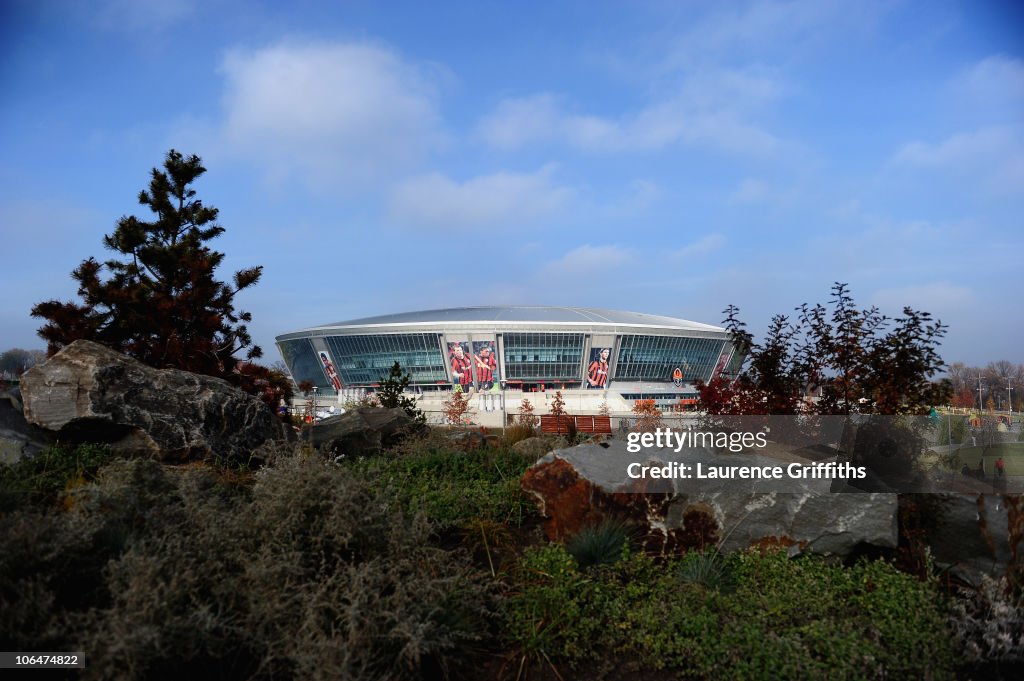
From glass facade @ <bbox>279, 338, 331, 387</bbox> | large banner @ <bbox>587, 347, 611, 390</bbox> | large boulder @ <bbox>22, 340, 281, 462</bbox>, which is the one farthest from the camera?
glass facade @ <bbox>279, 338, 331, 387</bbox>

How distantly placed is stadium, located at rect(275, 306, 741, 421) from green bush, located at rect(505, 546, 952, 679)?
187ft

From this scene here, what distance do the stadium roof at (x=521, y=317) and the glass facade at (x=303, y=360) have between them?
463 cm

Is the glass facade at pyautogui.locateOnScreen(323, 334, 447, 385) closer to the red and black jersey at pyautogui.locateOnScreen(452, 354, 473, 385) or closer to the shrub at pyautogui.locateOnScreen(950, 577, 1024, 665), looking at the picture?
the red and black jersey at pyautogui.locateOnScreen(452, 354, 473, 385)

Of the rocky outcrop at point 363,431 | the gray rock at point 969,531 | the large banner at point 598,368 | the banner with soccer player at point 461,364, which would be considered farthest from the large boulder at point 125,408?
the large banner at point 598,368

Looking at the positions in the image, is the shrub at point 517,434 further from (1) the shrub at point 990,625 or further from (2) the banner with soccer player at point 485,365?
(2) the banner with soccer player at point 485,365

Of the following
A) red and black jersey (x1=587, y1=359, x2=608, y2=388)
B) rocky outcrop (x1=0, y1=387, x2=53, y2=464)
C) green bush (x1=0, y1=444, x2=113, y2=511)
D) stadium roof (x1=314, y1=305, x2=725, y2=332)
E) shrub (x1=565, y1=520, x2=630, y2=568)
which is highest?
stadium roof (x1=314, y1=305, x2=725, y2=332)

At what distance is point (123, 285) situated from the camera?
12.2 metres

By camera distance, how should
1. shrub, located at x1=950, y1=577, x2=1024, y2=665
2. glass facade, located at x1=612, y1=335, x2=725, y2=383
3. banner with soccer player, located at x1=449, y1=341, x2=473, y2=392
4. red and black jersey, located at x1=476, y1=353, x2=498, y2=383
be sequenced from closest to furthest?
shrub, located at x1=950, y1=577, x2=1024, y2=665 → banner with soccer player, located at x1=449, y1=341, x2=473, y2=392 → red and black jersey, located at x1=476, y1=353, x2=498, y2=383 → glass facade, located at x1=612, y1=335, x2=725, y2=383

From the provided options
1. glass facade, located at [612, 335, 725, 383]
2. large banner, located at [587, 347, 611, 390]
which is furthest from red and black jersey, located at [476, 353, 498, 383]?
glass facade, located at [612, 335, 725, 383]

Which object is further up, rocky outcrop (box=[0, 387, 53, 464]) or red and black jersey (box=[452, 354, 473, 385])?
red and black jersey (box=[452, 354, 473, 385])

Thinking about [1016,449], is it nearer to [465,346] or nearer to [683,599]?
[683,599]

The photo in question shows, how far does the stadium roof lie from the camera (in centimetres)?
6544

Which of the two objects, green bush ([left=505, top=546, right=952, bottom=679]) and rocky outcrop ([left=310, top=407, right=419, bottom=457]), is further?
rocky outcrop ([left=310, top=407, right=419, bottom=457])

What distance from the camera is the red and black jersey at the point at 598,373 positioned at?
67312 mm
